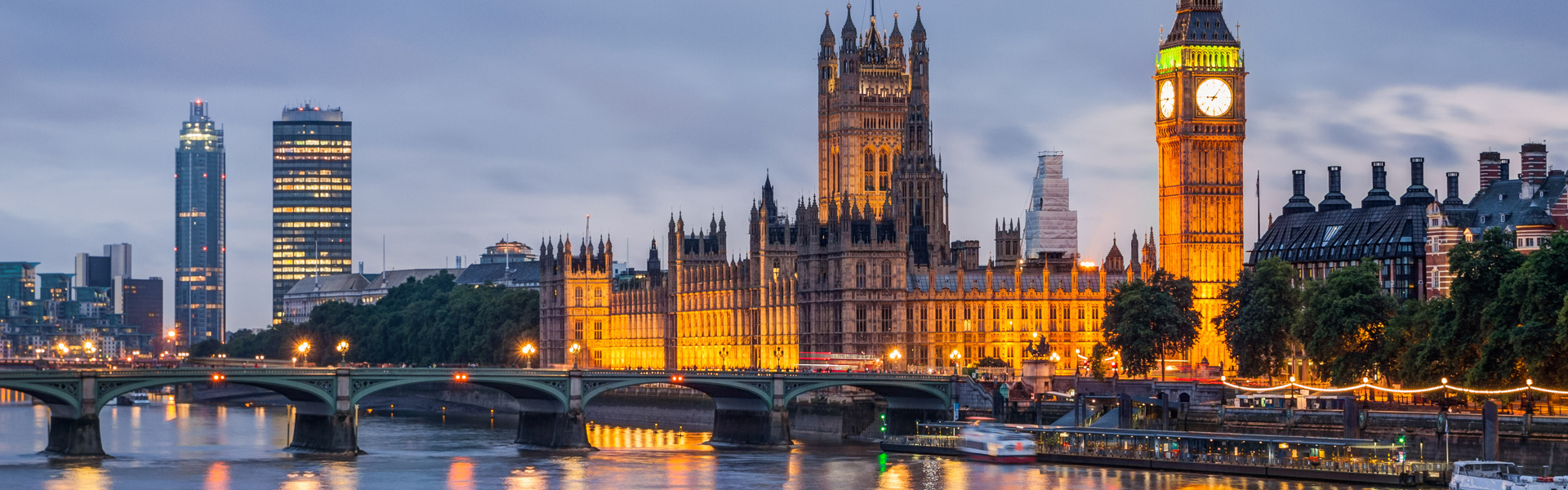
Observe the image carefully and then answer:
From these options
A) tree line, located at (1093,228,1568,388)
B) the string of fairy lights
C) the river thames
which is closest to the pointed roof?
tree line, located at (1093,228,1568,388)

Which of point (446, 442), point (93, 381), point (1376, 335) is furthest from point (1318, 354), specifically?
point (93, 381)

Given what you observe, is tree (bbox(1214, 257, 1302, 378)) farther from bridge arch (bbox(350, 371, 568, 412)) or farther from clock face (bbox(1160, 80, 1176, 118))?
bridge arch (bbox(350, 371, 568, 412))

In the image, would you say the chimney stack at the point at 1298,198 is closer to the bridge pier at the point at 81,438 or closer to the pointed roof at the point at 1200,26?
the pointed roof at the point at 1200,26

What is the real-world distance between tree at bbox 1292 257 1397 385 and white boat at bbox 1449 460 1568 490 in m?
25.1

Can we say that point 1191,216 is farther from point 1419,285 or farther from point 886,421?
point 886,421

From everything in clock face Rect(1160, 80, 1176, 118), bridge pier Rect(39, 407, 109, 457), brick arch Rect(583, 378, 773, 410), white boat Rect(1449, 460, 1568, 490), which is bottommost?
white boat Rect(1449, 460, 1568, 490)

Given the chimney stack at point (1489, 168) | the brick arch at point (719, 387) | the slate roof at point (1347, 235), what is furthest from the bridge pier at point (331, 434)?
the chimney stack at point (1489, 168)

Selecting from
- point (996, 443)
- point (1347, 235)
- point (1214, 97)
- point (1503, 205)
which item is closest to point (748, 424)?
point (996, 443)

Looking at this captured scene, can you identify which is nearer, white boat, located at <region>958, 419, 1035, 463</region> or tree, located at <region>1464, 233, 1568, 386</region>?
tree, located at <region>1464, 233, 1568, 386</region>

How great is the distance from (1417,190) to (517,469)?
75.1m

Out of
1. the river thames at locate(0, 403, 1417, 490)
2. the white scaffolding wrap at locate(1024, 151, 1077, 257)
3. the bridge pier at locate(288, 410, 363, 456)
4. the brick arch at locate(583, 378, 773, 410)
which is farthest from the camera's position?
the white scaffolding wrap at locate(1024, 151, 1077, 257)

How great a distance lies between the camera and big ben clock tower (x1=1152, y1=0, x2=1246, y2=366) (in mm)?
149375

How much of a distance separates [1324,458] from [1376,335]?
20.6 metres

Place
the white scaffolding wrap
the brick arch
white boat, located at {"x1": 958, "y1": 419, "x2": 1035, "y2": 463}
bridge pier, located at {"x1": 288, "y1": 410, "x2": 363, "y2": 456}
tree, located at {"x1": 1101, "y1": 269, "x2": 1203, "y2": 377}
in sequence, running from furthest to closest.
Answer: the white scaffolding wrap
tree, located at {"x1": 1101, "y1": 269, "x2": 1203, "y2": 377}
the brick arch
bridge pier, located at {"x1": 288, "y1": 410, "x2": 363, "y2": 456}
white boat, located at {"x1": 958, "y1": 419, "x2": 1035, "y2": 463}
